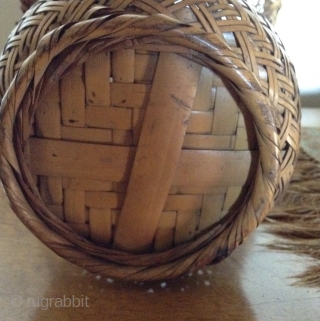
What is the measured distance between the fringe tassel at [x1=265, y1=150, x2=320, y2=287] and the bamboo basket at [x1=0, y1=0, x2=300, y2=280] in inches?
6.9

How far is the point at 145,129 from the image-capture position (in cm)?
45

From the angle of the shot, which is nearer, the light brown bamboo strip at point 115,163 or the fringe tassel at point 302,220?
the light brown bamboo strip at point 115,163

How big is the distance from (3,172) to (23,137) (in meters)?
0.04

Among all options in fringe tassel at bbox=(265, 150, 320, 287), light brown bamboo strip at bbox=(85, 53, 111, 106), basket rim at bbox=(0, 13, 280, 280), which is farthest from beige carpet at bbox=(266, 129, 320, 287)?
light brown bamboo strip at bbox=(85, 53, 111, 106)

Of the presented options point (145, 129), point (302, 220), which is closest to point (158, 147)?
point (145, 129)

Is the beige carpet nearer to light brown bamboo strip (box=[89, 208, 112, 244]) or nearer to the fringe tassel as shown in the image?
the fringe tassel

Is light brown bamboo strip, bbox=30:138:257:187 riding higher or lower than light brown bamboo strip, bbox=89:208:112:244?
higher

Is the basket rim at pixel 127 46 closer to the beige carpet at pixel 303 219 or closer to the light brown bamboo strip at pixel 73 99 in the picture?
the light brown bamboo strip at pixel 73 99

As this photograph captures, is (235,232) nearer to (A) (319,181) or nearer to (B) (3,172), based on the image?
(B) (3,172)

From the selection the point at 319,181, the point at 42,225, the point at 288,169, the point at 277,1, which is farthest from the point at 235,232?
the point at 277,1

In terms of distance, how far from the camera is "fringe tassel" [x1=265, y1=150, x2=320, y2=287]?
0.63 meters

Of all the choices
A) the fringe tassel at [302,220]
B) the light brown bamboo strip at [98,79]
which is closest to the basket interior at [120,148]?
the light brown bamboo strip at [98,79]

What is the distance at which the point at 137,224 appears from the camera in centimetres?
49

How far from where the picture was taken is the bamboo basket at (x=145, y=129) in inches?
17.1
